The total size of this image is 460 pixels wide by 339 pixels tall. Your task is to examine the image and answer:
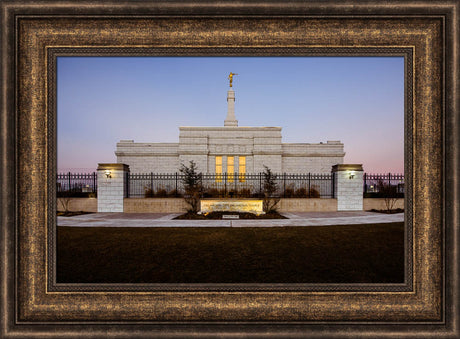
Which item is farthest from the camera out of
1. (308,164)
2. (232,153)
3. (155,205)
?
(308,164)

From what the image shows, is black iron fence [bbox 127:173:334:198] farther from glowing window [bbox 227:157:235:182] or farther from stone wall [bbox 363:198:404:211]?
glowing window [bbox 227:157:235:182]

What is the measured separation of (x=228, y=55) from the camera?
2.52 metres

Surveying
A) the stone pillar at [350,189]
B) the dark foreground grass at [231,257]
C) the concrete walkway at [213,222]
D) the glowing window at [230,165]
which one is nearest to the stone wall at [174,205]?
the stone pillar at [350,189]

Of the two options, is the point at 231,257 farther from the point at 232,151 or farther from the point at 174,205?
the point at 232,151

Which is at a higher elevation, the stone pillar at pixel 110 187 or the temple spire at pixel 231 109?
the temple spire at pixel 231 109

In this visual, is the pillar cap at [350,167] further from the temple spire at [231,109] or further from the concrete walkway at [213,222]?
the temple spire at [231,109]

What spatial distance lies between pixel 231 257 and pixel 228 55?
12.3 ft

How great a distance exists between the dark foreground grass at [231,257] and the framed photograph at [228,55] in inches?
48.7

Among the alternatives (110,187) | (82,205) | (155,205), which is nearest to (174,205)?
(155,205)

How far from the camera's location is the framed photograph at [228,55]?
2.12 meters

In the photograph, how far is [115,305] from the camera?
2164 millimetres

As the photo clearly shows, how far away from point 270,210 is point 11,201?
1168 centimetres

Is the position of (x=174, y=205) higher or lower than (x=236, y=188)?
lower

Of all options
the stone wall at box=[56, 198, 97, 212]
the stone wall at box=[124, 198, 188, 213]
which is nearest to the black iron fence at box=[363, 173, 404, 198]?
the stone wall at box=[124, 198, 188, 213]
